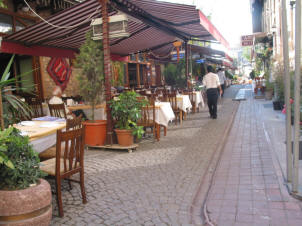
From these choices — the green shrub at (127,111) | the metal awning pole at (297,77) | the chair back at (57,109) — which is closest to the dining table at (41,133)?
the green shrub at (127,111)

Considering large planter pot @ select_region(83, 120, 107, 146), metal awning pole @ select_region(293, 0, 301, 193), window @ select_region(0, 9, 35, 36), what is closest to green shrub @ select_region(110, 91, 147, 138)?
large planter pot @ select_region(83, 120, 107, 146)

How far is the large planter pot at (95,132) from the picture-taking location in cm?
592

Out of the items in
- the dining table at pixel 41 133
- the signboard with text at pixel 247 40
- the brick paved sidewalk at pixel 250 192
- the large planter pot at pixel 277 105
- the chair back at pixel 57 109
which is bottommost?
the brick paved sidewalk at pixel 250 192

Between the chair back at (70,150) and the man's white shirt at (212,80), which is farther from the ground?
the man's white shirt at (212,80)

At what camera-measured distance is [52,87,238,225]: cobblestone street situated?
2.98 m

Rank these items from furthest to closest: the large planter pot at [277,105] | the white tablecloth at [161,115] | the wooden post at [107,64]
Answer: the large planter pot at [277,105] < the white tablecloth at [161,115] < the wooden post at [107,64]

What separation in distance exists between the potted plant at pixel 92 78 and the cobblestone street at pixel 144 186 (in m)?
0.35

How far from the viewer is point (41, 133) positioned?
3.43 metres

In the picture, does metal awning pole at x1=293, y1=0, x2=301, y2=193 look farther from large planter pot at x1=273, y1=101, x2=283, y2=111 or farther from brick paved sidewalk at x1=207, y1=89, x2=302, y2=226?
large planter pot at x1=273, y1=101, x2=283, y2=111

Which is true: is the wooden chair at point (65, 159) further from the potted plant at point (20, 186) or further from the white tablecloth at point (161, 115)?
the white tablecloth at point (161, 115)

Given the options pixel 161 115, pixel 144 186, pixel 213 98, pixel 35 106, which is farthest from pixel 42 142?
pixel 213 98

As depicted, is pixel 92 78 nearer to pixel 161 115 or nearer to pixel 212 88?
pixel 161 115

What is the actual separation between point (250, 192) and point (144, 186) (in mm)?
1331

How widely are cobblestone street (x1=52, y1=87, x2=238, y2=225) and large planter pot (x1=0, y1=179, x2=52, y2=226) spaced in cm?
64
